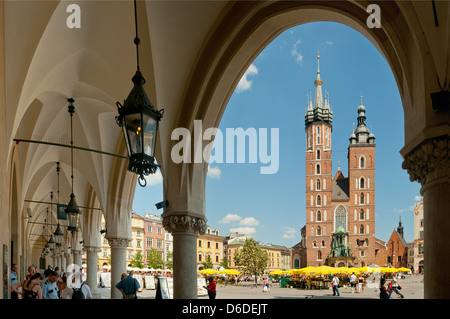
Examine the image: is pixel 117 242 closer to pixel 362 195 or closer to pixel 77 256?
pixel 77 256

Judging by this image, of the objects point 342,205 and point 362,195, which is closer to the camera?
point 362,195

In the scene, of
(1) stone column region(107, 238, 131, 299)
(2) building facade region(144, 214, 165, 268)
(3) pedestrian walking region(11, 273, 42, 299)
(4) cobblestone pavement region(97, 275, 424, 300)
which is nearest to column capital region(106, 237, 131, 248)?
(1) stone column region(107, 238, 131, 299)

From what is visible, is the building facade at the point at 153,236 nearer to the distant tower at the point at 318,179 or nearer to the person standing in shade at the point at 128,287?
the distant tower at the point at 318,179

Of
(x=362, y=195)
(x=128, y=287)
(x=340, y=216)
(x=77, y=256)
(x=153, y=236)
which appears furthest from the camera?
(x=340, y=216)

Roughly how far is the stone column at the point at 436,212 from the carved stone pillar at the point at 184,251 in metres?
5.54

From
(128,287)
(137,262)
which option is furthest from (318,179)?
(128,287)

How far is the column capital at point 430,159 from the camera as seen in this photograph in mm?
4797

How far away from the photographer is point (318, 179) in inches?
3698

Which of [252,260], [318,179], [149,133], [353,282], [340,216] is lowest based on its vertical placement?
[252,260]

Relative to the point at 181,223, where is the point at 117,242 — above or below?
below

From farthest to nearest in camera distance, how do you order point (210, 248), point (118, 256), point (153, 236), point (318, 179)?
point (210, 248) < point (318, 179) < point (153, 236) < point (118, 256)

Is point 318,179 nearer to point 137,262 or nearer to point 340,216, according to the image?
point 340,216

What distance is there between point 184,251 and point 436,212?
19.2 feet
